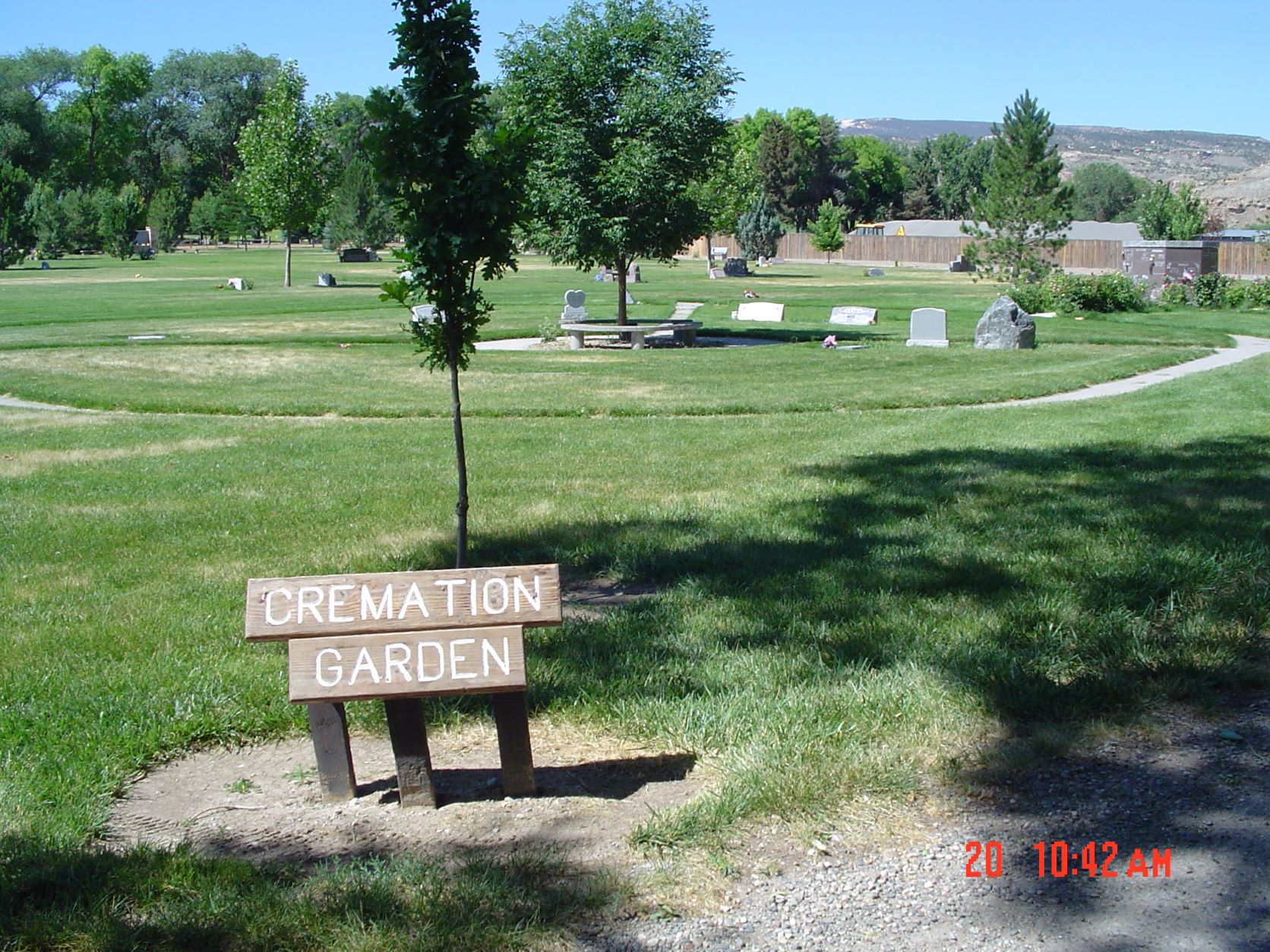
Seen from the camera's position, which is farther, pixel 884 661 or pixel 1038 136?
pixel 1038 136

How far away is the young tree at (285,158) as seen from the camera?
4800 centimetres

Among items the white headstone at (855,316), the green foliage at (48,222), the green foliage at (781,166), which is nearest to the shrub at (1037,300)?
the white headstone at (855,316)

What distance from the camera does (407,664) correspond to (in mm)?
3814

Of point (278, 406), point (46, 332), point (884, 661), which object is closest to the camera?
point (884, 661)

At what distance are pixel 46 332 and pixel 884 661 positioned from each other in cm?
2610

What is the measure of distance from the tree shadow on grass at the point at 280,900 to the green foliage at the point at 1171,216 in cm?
4471

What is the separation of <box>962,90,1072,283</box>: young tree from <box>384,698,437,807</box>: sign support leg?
1454 inches

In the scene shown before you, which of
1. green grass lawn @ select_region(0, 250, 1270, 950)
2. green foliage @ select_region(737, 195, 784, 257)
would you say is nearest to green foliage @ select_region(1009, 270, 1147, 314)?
green grass lawn @ select_region(0, 250, 1270, 950)

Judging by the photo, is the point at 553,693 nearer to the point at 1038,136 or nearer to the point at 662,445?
the point at 662,445

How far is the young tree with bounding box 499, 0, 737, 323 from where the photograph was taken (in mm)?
21016

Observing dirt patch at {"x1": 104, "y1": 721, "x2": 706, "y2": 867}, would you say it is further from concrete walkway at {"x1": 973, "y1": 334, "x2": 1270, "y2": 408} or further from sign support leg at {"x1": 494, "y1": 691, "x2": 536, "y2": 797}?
concrete walkway at {"x1": 973, "y1": 334, "x2": 1270, "y2": 408}

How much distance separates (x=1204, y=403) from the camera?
517 inches

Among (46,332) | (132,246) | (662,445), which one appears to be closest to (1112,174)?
(132,246)

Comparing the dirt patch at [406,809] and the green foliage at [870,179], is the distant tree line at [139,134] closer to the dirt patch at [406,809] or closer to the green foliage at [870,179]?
the green foliage at [870,179]
